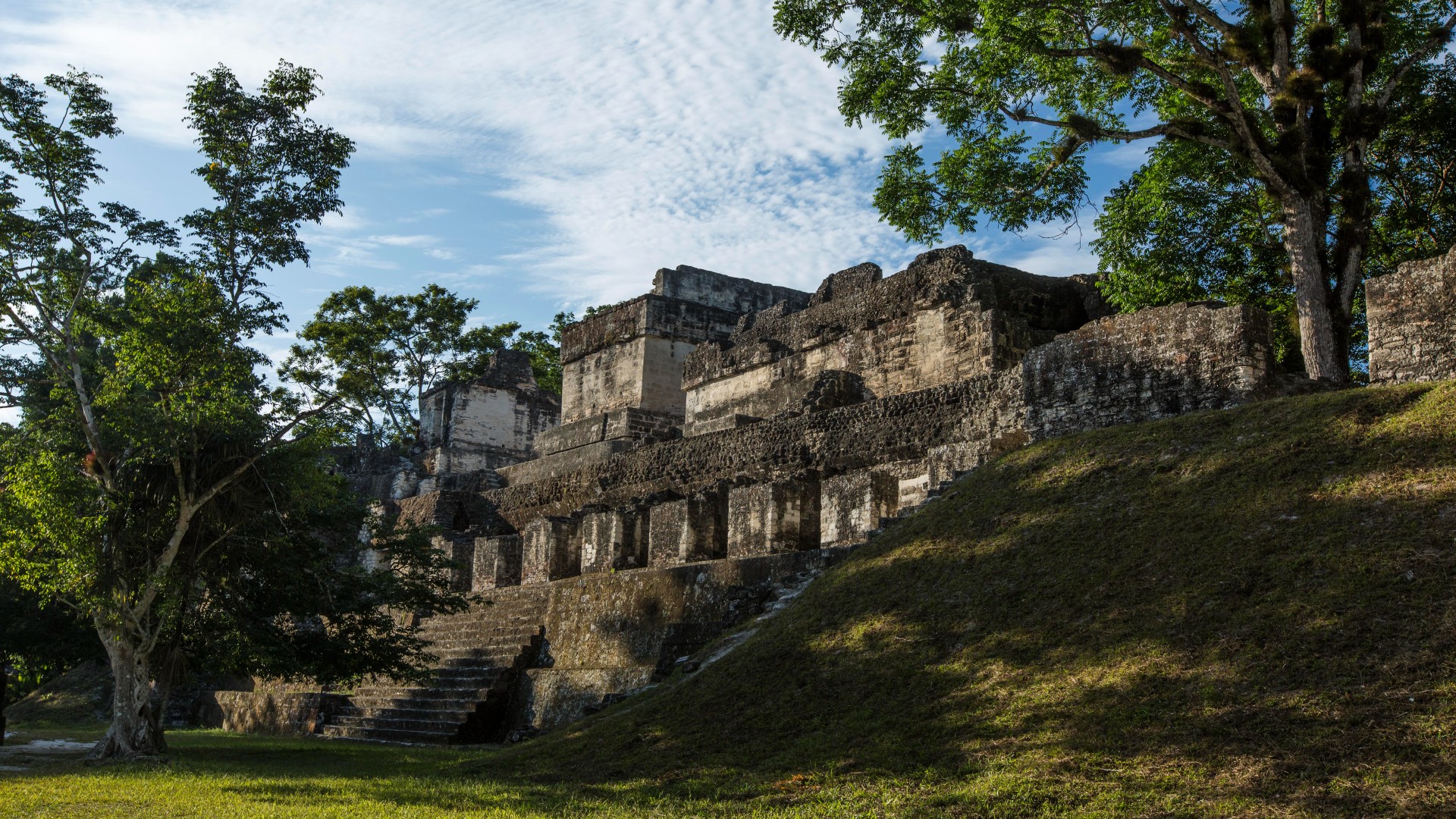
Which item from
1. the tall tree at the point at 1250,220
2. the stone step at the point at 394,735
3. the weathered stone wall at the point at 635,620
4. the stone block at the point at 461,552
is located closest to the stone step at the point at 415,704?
the stone step at the point at 394,735

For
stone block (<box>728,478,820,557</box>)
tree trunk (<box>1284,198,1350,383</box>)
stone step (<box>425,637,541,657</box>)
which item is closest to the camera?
tree trunk (<box>1284,198,1350,383</box>)

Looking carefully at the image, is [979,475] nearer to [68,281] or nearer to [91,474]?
[91,474]

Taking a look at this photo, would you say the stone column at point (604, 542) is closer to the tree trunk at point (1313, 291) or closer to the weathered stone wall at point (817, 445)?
the weathered stone wall at point (817, 445)

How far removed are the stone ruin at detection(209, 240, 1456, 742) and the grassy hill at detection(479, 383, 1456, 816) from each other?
3.33ft

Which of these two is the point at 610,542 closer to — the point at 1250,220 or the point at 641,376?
the point at 641,376

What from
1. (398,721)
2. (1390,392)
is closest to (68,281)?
(398,721)

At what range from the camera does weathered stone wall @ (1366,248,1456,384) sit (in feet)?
28.5

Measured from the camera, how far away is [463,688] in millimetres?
13289

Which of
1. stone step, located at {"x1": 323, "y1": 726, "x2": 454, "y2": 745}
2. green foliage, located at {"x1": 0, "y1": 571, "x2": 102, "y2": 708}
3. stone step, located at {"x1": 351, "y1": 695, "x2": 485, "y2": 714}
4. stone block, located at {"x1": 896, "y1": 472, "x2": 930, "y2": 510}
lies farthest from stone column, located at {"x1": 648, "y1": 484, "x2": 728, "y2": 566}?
green foliage, located at {"x1": 0, "y1": 571, "x2": 102, "y2": 708}

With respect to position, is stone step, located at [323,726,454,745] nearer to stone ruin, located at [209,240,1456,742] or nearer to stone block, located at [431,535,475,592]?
stone ruin, located at [209,240,1456,742]

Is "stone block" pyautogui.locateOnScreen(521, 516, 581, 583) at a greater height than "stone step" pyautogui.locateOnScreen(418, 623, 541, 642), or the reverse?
"stone block" pyautogui.locateOnScreen(521, 516, 581, 583)

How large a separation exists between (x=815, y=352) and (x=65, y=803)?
37.0 feet

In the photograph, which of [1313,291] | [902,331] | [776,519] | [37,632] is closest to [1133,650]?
[1313,291]

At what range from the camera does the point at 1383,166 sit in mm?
13469
